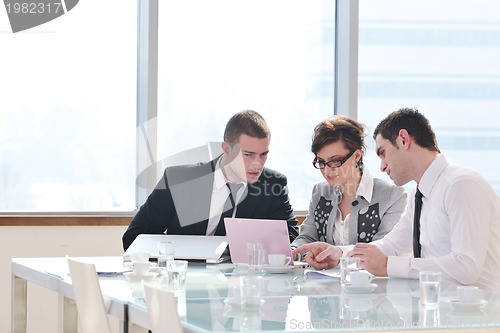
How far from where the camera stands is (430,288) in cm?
225

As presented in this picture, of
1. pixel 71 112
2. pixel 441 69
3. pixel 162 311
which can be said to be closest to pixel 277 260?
pixel 162 311

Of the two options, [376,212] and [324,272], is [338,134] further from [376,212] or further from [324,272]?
[324,272]

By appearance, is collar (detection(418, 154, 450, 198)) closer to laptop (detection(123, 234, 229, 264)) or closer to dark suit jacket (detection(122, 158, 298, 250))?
laptop (detection(123, 234, 229, 264))

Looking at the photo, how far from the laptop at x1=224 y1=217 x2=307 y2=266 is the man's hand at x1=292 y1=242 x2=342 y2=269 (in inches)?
1.7

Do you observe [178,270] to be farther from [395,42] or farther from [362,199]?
[395,42]

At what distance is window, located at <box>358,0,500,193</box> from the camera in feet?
18.1

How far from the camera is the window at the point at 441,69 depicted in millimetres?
5508

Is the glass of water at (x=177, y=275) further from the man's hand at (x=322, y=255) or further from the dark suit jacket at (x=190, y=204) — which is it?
the dark suit jacket at (x=190, y=204)

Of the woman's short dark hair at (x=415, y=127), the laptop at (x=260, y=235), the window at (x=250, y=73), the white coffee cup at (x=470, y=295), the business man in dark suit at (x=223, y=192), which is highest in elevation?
the window at (x=250, y=73)

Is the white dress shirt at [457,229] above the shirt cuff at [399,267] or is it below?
above

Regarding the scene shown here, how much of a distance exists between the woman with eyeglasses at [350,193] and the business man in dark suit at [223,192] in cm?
29

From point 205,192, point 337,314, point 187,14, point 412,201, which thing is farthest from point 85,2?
point 337,314

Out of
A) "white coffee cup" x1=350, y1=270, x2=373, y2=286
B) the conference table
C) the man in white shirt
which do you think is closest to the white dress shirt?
the man in white shirt

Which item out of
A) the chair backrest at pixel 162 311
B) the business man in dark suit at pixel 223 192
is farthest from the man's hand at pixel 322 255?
the chair backrest at pixel 162 311
